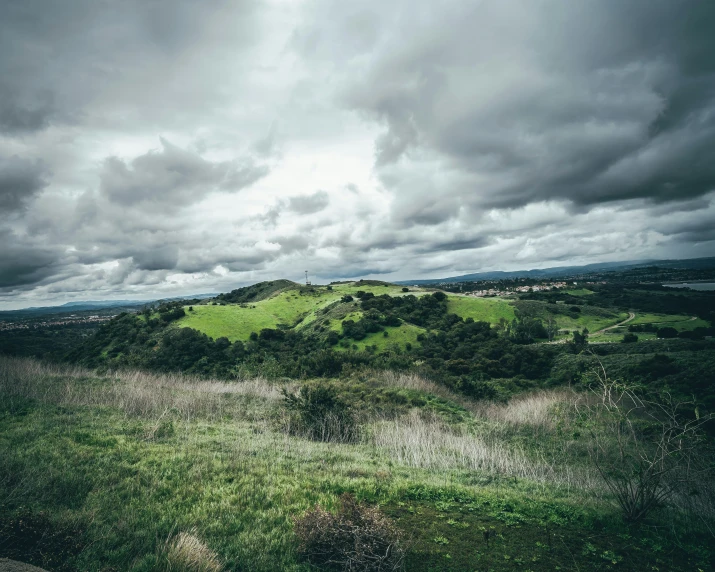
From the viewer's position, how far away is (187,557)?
5504 millimetres

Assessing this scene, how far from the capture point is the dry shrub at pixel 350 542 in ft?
19.0

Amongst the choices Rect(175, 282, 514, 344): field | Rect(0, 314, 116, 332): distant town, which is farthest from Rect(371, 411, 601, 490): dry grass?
Rect(0, 314, 116, 332): distant town

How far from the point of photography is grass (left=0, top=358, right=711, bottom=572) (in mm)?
6309

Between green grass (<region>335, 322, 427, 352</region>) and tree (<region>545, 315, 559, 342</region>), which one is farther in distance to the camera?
tree (<region>545, 315, 559, 342</region>)

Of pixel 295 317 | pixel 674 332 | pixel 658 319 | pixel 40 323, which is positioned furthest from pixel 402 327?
pixel 40 323

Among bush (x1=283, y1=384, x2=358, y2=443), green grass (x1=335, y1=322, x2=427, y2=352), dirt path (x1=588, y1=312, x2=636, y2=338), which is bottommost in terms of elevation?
dirt path (x1=588, y1=312, x2=636, y2=338)

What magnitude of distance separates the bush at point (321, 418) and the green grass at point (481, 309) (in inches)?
2092

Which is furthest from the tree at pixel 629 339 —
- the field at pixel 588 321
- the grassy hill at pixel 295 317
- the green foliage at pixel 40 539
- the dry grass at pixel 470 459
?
the green foliage at pixel 40 539

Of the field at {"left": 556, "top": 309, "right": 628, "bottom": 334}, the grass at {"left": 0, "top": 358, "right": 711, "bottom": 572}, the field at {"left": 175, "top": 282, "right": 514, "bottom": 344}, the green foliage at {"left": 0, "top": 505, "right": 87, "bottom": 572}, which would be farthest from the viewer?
the field at {"left": 556, "top": 309, "right": 628, "bottom": 334}

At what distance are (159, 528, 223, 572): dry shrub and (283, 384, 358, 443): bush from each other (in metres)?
10.5

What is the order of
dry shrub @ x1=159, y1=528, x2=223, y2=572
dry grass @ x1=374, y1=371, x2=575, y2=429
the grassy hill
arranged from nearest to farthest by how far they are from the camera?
dry shrub @ x1=159, y1=528, x2=223, y2=572 → dry grass @ x1=374, y1=371, x2=575, y2=429 → the grassy hill

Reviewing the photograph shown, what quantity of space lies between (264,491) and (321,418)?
28.5 ft

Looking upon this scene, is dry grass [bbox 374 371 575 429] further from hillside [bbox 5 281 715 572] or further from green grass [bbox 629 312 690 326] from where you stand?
green grass [bbox 629 312 690 326]

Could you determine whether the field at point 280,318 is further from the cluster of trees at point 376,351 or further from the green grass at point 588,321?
the green grass at point 588,321
